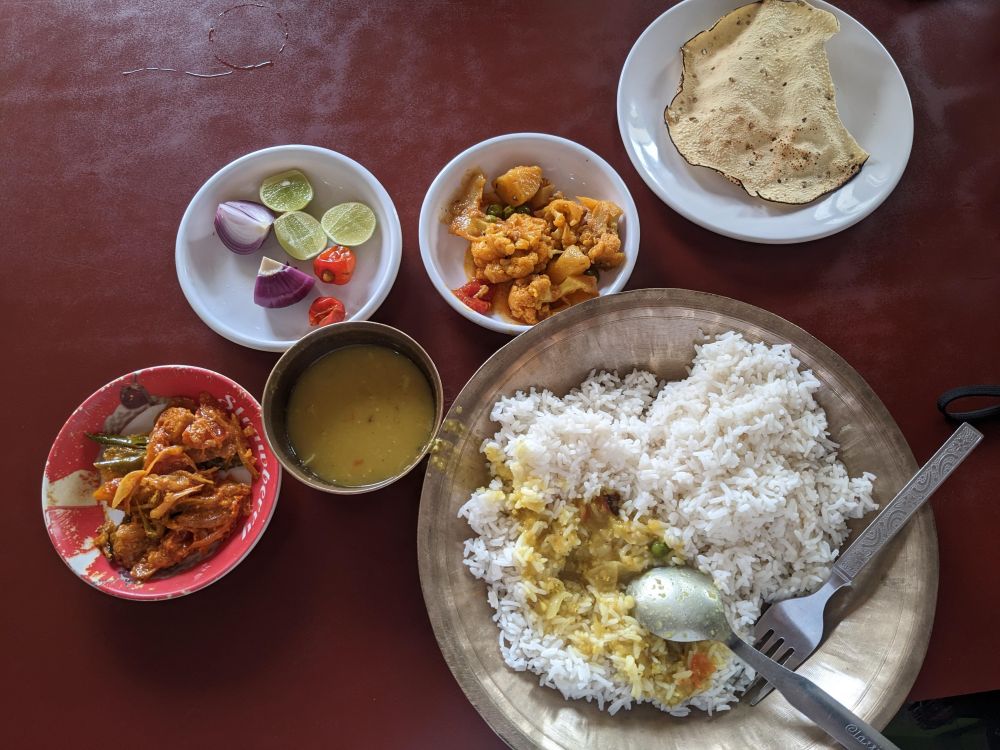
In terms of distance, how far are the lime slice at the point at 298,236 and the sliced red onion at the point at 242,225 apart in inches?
1.6

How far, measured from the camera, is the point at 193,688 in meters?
1.89

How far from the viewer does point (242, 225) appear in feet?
6.26

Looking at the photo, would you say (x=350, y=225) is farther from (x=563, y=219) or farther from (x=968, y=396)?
(x=968, y=396)

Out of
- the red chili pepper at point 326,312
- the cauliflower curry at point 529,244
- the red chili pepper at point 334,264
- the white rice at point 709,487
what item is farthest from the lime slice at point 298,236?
the white rice at point 709,487

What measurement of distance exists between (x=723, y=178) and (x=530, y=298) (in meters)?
0.70

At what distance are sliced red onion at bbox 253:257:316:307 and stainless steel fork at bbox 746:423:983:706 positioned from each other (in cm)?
145

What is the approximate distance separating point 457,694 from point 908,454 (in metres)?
1.28

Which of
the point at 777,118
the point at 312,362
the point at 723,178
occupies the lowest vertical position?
the point at 312,362

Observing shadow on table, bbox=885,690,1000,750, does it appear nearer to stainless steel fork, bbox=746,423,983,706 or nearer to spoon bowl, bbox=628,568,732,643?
stainless steel fork, bbox=746,423,983,706

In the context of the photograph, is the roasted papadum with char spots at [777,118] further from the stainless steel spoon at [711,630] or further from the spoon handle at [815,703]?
the spoon handle at [815,703]

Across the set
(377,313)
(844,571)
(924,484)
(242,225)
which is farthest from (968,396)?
(242,225)

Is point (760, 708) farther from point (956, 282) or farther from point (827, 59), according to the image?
point (827, 59)

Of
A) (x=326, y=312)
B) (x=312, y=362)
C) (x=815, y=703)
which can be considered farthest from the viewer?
(x=326, y=312)

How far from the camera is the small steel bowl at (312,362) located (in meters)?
1.68
